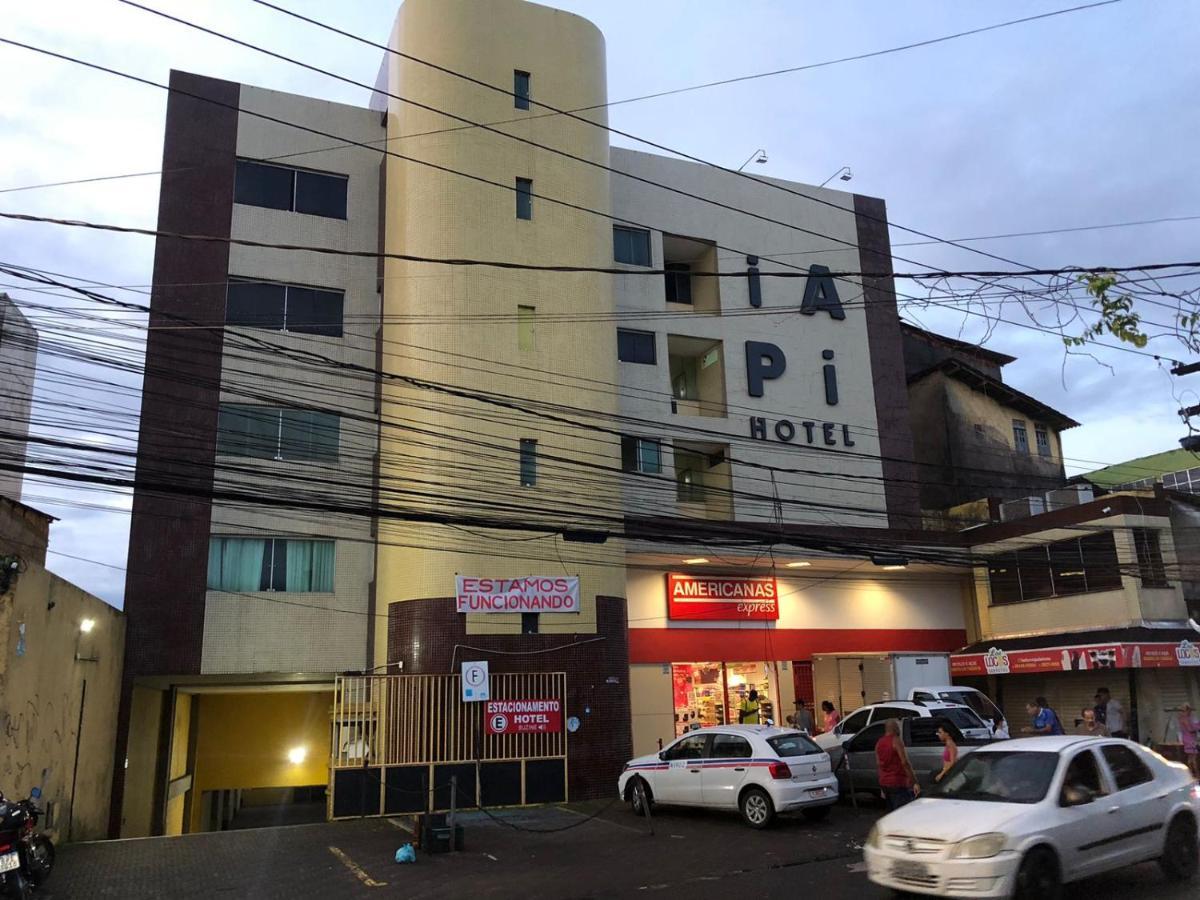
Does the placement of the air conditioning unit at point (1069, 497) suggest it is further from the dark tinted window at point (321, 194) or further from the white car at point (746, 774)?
the dark tinted window at point (321, 194)

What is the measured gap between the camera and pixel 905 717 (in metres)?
17.8

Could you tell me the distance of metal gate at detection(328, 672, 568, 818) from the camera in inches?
750

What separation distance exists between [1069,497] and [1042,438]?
11034 mm

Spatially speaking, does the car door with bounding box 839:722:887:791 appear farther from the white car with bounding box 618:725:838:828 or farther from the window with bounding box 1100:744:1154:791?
the window with bounding box 1100:744:1154:791

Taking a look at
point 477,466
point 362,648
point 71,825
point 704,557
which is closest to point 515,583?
point 477,466

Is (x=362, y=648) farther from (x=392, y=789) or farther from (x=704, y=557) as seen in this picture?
(x=704, y=557)

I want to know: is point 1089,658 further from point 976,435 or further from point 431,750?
point 431,750

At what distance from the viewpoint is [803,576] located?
2884cm

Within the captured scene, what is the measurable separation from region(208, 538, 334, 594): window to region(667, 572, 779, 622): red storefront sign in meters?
9.35

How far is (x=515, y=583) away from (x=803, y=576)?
10929mm

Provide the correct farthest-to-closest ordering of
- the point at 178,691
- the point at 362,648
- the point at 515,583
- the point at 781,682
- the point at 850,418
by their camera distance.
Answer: the point at 850,418 → the point at 781,682 → the point at 178,691 → the point at 362,648 → the point at 515,583

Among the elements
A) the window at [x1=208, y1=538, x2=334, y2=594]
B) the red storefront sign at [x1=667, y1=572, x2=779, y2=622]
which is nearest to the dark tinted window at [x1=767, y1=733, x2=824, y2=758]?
the red storefront sign at [x1=667, y1=572, x2=779, y2=622]

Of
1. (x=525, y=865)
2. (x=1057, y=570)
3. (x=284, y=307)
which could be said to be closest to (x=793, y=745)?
(x=525, y=865)

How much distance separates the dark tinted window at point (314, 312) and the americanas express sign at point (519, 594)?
8.16m
